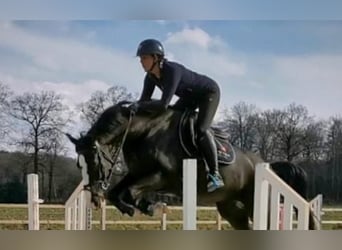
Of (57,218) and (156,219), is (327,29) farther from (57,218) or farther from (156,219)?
(57,218)

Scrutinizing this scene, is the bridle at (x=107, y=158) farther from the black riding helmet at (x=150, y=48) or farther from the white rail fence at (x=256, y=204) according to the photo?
the black riding helmet at (x=150, y=48)

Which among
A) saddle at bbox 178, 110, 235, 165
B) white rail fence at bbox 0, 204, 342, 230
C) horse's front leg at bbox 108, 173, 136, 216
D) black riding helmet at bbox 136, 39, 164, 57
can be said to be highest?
black riding helmet at bbox 136, 39, 164, 57

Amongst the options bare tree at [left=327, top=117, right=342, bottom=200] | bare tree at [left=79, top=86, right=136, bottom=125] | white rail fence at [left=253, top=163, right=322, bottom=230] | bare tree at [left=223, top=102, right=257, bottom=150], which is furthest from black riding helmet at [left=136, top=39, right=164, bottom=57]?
bare tree at [left=327, top=117, right=342, bottom=200]

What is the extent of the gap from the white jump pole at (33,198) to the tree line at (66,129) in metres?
0.02

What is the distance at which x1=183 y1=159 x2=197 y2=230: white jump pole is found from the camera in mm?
1646

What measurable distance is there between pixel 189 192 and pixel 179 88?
0.38 metres

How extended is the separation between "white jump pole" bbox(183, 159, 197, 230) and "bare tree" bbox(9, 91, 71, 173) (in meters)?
0.46

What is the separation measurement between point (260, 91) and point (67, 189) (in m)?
0.77

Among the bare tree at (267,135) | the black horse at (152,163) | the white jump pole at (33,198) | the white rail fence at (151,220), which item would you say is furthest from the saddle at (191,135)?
the white jump pole at (33,198)

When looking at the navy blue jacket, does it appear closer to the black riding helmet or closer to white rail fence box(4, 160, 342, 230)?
the black riding helmet

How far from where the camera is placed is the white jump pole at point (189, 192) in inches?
64.8

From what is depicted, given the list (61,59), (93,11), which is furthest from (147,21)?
(61,59)

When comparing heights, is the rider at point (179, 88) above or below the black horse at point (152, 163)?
above

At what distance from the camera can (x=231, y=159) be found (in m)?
1.70
